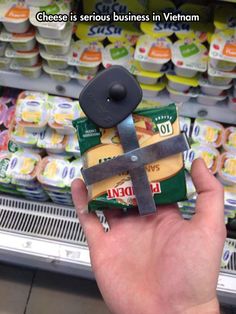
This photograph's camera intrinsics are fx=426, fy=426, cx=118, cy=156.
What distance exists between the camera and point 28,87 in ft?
4.59

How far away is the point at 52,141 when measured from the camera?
1.35m

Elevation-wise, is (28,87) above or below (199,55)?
below

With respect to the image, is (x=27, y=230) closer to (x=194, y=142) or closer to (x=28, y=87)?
(x=28, y=87)

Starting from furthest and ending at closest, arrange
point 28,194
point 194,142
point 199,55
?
point 28,194
point 194,142
point 199,55

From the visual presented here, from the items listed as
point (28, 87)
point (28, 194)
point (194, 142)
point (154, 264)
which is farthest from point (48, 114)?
point (154, 264)

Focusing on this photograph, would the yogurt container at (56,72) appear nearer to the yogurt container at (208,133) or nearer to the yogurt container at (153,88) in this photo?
the yogurt container at (153,88)

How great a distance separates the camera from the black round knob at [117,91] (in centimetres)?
83

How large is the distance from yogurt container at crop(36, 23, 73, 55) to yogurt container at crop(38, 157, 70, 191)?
35 centimetres

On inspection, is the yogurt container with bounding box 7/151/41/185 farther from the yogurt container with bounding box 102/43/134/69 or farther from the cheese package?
the cheese package

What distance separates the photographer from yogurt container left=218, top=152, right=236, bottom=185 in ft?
4.19

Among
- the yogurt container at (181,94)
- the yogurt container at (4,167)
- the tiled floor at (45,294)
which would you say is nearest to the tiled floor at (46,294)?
the tiled floor at (45,294)

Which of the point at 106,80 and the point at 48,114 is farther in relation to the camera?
the point at 48,114

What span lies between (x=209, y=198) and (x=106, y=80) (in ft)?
1.05

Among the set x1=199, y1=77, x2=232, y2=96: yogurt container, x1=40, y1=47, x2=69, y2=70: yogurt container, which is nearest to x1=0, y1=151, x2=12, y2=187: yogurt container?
x1=40, y1=47, x2=69, y2=70: yogurt container
